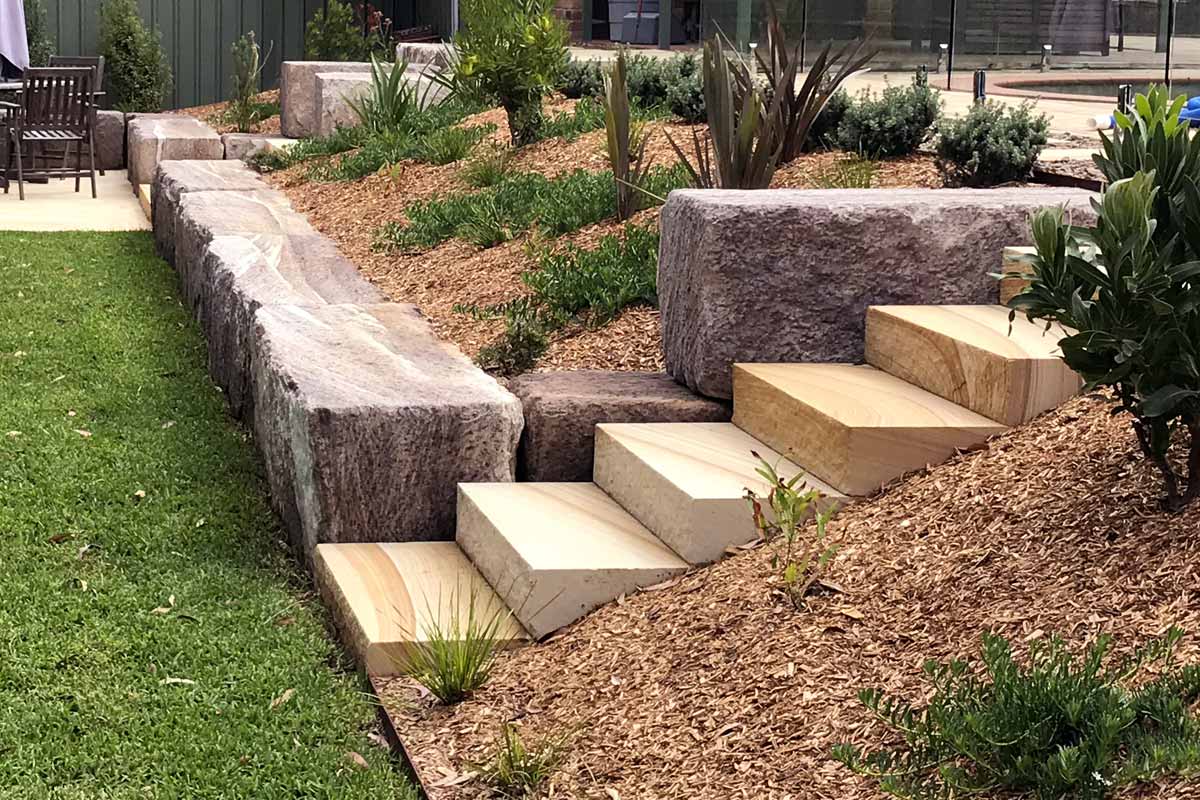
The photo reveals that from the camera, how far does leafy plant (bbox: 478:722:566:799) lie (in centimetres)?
280

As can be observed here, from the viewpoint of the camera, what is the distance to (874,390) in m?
Result: 3.92

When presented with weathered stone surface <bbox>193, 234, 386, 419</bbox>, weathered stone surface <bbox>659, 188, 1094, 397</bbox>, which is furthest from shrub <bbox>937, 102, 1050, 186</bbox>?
weathered stone surface <bbox>193, 234, 386, 419</bbox>

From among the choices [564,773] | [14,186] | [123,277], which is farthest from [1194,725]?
[14,186]

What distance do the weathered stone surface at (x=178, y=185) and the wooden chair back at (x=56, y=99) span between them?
2.37 metres

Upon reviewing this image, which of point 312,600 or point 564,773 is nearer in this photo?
point 564,773

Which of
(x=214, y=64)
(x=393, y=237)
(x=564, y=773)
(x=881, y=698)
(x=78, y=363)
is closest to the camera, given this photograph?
(x=881, y=698)

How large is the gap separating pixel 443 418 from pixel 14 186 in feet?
31.3

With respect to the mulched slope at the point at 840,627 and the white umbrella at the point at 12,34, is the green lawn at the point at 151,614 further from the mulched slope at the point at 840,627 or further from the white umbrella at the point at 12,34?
the white umbrella at the point at 12,34

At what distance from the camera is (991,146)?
5.55m

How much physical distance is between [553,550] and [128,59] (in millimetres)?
13255

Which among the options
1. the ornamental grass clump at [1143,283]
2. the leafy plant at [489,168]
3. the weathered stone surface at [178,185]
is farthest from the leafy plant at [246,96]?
the ornamental grass clump at [1143,283]

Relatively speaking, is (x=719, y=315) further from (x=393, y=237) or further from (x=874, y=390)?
(x=393, y=237)

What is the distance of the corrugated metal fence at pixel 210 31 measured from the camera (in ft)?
52.2

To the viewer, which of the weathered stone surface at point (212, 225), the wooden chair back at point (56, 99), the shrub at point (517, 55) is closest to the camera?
the weathered stone surface at point (212, 225)
